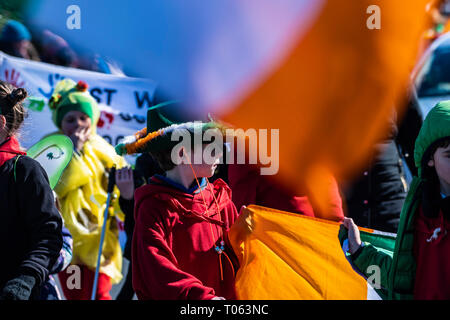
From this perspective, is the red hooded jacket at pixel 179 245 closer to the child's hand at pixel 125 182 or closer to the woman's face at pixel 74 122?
the child's hand at pixel 125 182

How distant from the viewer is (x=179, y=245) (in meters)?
2.77

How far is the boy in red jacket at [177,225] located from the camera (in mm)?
2604

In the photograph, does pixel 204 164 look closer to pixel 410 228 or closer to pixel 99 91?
pixel 410 228

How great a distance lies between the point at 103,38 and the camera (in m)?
3.61

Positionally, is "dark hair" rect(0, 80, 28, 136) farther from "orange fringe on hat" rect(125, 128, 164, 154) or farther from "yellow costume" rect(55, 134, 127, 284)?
"yellow costume" rect(55, 134, 127, 284)

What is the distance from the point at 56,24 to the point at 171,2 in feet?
2.72

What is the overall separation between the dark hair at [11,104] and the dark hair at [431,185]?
64.5 inches

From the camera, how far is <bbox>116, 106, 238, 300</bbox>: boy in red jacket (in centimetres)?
260

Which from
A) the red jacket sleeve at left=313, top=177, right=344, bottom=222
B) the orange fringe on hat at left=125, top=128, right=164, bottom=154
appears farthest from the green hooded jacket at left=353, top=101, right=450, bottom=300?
the red jacket sleeve at left=313, top=177, right=344, bottom=222

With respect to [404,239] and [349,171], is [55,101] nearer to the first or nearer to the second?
[349,171]

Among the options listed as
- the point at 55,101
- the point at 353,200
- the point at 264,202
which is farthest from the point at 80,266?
the point at 353,200

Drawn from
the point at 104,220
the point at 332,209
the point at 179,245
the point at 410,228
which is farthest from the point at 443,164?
the point at 104,220

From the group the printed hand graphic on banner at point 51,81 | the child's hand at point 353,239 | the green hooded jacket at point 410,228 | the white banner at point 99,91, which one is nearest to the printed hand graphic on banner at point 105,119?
the white banner at point 99,91

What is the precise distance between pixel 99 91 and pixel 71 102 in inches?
26.5
